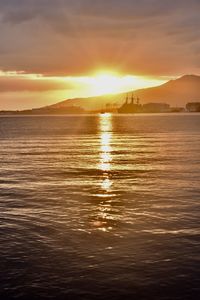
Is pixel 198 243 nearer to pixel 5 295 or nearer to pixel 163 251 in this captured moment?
pixel 163 251

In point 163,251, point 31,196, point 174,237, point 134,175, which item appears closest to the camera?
point 163,251

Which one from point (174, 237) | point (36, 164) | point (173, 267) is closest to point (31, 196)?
point (174, 237)

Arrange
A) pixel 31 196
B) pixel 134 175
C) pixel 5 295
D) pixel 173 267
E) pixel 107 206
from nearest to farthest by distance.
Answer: pixel 5 295
pixel 173 267
pixel 107 206
pixel 31 196
pixel 134 175

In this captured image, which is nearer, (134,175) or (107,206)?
(107,206)

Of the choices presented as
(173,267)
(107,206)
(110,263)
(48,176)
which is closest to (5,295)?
(110,263)

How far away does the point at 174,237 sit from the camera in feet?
85.4

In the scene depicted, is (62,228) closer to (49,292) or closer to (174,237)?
(174,237)

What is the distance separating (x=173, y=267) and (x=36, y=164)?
46934 millimetres

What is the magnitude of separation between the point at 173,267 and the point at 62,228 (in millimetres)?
9025

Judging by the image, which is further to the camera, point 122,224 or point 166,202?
point 166,202

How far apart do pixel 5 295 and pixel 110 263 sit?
5.56 m

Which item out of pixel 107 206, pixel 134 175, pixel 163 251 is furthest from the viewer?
pixel 134 175

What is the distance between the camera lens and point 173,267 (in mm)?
21359

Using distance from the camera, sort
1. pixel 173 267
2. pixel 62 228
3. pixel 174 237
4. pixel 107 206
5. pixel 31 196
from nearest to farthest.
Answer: pixel 173 267 < pixel 174 237 < pixel 62 228 < pixel 107 206 < pixel 31 196
